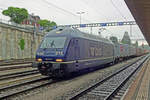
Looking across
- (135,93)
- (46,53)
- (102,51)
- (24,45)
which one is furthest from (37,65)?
(24,45)

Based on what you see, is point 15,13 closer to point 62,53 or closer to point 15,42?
point 15,42

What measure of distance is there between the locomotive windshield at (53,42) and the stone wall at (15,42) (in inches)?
881

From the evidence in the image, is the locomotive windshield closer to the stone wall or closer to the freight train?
the freight train

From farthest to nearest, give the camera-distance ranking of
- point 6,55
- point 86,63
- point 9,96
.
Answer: point 6,55, point 86,63, point 9,96

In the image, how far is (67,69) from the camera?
1074 centimetres

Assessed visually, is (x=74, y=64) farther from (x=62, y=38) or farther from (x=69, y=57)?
(x=62, y=38)

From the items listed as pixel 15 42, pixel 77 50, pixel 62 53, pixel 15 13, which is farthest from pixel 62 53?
pixel 15 13

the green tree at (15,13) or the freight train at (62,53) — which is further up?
the green tree at (15,13)

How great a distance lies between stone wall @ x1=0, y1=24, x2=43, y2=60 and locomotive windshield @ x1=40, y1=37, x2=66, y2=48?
22388 mm

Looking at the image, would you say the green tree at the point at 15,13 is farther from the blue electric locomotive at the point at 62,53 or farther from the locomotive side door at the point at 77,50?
the locomotive side door at the point at 77,50

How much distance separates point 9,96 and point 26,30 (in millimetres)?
33953

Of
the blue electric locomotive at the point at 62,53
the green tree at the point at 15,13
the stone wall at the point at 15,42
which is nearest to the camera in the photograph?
the blue electric locomotive at the point at 62,53

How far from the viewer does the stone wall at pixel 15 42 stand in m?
32.6

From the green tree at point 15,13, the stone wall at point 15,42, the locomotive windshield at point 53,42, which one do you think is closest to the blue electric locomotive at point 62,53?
the locomotive windshield at point 53,42
